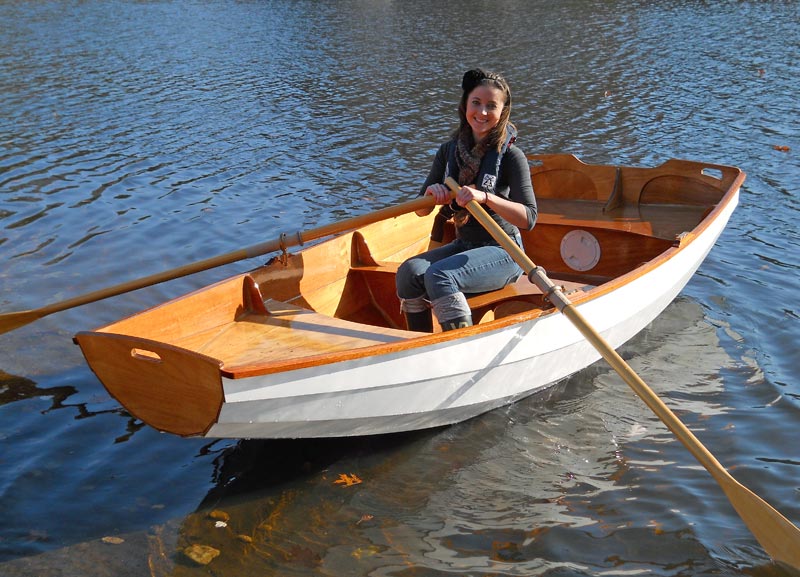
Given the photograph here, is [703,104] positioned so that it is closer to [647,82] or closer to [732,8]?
[647,82]

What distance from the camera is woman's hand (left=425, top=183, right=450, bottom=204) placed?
228 inches

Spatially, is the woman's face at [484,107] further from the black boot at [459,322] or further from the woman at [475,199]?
the black boot at [459,322]

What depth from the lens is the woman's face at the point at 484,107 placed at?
5.70 m

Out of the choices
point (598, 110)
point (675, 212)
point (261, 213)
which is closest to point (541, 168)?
point (675, 212)

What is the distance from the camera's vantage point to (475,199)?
5648 mm

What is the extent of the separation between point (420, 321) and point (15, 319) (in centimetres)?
318

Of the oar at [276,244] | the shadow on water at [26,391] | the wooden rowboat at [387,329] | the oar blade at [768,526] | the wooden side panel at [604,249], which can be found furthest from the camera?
the wooden side panel at [604,249]

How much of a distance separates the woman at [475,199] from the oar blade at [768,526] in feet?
6.35

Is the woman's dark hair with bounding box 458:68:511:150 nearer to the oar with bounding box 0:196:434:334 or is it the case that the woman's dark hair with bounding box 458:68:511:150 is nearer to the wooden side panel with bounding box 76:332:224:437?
the oar with bounding box 0:196:434:334

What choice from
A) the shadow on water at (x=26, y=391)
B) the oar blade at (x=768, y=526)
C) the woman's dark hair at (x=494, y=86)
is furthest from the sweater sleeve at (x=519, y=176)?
the shadow on water at (x=26, y=391)

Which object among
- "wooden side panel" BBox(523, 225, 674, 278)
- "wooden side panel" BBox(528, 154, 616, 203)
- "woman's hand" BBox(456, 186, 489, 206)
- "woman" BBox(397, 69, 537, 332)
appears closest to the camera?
"woman's hand" BBox(456, 186, 489, 206)

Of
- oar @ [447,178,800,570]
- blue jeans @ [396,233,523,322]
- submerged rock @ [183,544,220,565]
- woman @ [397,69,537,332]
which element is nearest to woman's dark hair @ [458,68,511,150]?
woman @ [397,69,537,332]

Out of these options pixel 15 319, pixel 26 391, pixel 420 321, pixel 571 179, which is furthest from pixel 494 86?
pixel 26 391

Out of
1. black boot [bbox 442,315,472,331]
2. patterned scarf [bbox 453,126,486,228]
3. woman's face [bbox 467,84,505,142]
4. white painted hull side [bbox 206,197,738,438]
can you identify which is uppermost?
woman's face [bbox 467,84,505,142]
